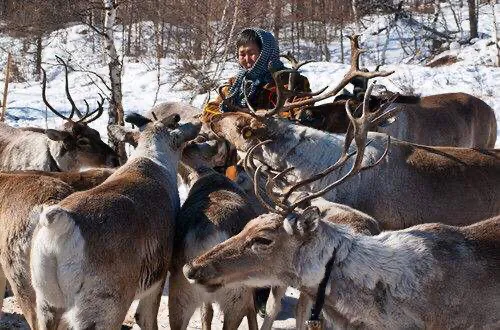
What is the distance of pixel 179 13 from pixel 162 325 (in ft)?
35.0

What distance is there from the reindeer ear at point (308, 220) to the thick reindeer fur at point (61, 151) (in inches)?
158

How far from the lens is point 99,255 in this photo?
405 cm

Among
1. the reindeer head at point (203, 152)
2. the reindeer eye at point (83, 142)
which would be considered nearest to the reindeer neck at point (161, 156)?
the reindeer head at point (203, 152)

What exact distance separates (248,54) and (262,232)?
3.24 metres

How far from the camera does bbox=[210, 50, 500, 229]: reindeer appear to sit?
5641 mm

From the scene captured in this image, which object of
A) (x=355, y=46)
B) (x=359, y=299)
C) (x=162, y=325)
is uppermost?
(x=355, y=46)

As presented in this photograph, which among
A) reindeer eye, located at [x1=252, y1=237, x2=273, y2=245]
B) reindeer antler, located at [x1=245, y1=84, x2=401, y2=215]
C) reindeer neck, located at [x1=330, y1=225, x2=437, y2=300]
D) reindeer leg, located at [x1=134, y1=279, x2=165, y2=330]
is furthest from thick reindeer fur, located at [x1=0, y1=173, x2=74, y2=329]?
reindeer neck, located at [x1=330, y1=225, x2=437, y2=300]

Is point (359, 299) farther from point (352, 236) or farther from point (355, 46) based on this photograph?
point (355, 46)

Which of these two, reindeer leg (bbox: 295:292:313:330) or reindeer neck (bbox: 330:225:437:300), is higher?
reindeer neck (bbox: 330:225:437:300)

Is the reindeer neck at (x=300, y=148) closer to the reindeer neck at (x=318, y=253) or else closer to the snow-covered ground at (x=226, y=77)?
the reindeer neck at (x=318, y=253)

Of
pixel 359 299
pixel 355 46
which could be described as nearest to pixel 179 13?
pixel 355 46

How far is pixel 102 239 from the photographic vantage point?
408 cm

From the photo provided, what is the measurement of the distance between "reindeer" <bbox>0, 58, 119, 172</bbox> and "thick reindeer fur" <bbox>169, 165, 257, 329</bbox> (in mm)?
2639

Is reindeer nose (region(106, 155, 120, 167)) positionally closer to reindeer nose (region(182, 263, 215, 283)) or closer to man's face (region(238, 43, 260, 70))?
man's face (region(238, 43, 260, 70))
